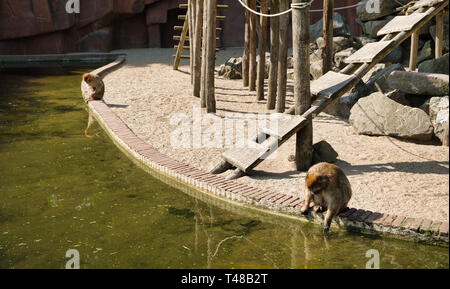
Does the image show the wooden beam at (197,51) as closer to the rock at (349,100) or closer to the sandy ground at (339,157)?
the sandy ground at (339,157)

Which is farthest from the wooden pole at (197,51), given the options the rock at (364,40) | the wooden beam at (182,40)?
the rock at (364,40)

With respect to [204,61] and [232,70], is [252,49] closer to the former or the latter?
[204,61]

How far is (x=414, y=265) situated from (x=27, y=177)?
4.56 m

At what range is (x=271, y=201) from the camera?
5094 millimetres

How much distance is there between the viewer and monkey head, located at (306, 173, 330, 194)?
176 inches

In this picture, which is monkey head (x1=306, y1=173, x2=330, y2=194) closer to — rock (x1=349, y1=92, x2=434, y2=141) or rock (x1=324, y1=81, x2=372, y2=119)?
rock (x1=349, y1=92, x2=434, y2=141)

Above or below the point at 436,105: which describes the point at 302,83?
above

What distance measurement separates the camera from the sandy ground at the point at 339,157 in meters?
4.96

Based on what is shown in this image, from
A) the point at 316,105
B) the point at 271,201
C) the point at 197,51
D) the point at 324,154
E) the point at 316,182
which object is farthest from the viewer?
the point at 197,51

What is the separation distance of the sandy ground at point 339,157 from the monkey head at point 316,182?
61 cm

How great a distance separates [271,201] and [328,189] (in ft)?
2.41

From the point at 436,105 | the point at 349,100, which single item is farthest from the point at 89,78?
the point at 436,105

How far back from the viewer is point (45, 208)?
5285 millimetres

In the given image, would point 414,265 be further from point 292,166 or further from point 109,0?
point 109,0
